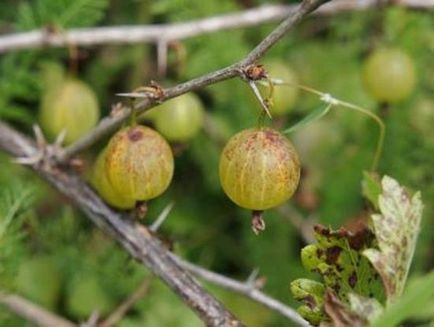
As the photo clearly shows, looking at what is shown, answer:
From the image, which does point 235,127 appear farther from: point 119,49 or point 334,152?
point 119,49

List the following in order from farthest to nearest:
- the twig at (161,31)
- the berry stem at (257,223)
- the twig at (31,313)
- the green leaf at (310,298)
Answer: the twig at (161,31) < the twig at (31,313) < the berry stem at (257,223) < the green leaf at (310,298)

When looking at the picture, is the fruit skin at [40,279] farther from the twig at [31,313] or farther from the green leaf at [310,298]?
the green leaf at [310,298]

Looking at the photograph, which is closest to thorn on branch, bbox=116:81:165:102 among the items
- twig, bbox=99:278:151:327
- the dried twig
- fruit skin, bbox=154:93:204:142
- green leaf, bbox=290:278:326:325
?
the dried twig

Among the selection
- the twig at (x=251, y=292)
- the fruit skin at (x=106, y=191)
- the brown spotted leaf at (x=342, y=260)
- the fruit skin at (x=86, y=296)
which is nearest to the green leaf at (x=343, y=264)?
the brown spotted leaf at (x=342, y=260)

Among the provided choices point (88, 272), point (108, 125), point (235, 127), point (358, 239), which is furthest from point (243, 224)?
point (358, 239)

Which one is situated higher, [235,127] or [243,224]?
[235,127]

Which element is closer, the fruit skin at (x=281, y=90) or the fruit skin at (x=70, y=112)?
the fruit skin at (x=70, y=112)

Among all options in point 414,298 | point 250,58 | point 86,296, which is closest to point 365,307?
point 414,298
